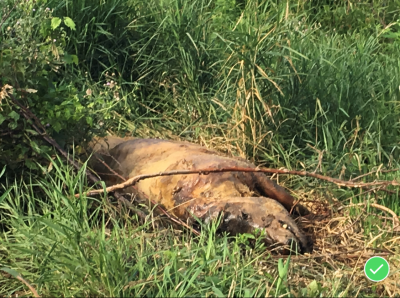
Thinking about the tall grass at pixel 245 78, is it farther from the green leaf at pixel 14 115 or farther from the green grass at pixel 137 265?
the green leaf at pixel 14 115

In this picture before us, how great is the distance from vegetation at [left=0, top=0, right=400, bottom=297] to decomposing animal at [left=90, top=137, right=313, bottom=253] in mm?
162

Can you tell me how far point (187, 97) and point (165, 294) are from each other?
8.78ft

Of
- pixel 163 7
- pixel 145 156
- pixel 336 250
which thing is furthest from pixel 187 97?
pixel 336 250

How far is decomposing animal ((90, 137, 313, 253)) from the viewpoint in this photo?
3.11 m

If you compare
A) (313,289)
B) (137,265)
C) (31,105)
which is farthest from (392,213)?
(31,105)

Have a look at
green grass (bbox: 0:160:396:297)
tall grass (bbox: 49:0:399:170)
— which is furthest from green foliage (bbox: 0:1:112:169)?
tall grass (bbox: 49:0:399:170)

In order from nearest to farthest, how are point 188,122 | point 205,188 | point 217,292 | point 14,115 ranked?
point 217,292
point 14,115
point 205,188
point 188,122

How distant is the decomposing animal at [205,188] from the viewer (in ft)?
10.2

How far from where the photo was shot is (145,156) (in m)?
3.67

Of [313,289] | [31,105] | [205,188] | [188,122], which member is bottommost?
[188,122]

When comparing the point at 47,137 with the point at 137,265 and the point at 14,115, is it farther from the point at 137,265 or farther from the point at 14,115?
the point at 137,265

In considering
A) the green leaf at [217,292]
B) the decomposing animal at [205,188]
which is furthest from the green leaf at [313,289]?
the decomposing animal at [205,188]

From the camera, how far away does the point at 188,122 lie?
466cm

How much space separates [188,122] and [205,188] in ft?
4.61
